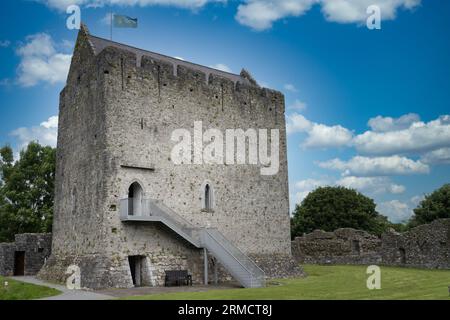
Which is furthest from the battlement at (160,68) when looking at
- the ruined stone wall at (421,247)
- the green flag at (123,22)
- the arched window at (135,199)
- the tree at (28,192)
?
the tree at (28,192)

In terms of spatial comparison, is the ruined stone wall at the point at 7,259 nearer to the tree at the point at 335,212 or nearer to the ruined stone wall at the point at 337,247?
the ruined stone wall at the point at 337,247

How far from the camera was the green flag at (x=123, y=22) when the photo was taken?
2426 cm

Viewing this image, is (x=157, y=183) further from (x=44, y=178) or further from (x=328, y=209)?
(x=328, y=209)

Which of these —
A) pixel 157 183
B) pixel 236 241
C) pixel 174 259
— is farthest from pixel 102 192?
pixel 236 241

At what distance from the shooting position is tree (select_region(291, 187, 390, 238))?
52.2 m

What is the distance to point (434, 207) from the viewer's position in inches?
1890

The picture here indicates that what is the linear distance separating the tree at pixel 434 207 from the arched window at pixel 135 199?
35.0m

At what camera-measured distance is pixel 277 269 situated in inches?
1016

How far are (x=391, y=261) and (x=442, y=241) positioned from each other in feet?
13.5

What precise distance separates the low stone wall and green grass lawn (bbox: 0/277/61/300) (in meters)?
20.3

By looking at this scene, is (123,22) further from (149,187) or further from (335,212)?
(335,212)

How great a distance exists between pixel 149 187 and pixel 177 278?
13.4 ft

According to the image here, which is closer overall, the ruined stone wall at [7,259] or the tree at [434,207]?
the ruined stone wall at [7,259]
